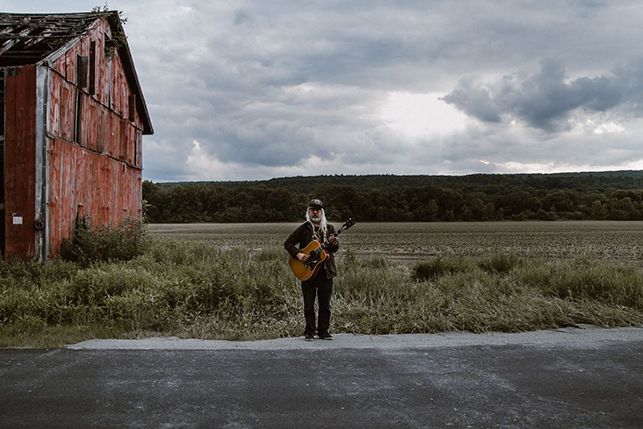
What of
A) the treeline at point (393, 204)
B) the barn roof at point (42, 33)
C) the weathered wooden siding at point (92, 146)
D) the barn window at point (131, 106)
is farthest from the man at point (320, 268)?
the treeline at point (393, 204)

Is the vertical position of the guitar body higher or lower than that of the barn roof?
lower

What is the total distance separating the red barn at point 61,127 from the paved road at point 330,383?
21.7ft

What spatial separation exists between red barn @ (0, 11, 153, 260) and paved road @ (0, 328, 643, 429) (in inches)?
261

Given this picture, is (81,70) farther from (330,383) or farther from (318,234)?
(330,383)

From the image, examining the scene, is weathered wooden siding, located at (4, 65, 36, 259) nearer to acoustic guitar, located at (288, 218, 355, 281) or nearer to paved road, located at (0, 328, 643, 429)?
paved road, located at (0, 328, 643, 429)

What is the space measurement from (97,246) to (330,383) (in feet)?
33.3

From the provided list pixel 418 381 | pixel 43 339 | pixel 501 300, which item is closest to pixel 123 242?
pixel 43 339

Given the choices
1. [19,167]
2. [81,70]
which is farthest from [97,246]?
[81,70]

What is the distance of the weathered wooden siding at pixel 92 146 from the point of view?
13766 millimetres

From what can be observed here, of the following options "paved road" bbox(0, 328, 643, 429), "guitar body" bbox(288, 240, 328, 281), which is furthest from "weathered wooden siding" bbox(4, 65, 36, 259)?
"guitar body" bbox(288, 240, 328, 281)

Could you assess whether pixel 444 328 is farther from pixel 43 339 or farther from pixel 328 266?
pixel 43 339

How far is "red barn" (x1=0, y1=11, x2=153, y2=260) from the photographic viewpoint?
42.6 ft

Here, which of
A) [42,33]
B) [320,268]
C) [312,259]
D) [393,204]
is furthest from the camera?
[393,204]

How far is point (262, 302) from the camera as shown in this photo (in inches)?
426
